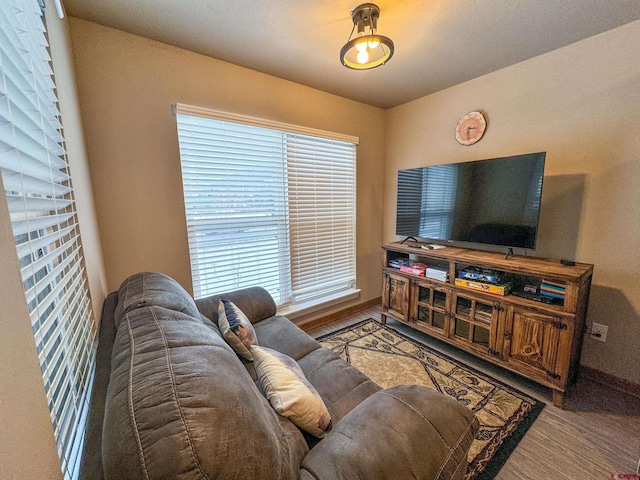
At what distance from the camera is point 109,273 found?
1.72 m

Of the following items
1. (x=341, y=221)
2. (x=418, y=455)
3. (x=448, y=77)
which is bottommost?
(x=418, y=455)

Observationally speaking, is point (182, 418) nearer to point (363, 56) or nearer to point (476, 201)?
point (363, 56)

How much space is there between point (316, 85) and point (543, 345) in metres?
2.77

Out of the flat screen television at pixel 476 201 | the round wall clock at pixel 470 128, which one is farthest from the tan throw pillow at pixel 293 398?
the round wall clock at pixel 470 128

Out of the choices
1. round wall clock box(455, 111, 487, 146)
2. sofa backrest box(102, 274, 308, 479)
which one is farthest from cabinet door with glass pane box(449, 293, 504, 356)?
sofa backrest box(102, 274, 308, 479)

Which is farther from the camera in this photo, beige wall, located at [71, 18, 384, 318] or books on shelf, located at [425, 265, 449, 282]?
books on shelf, located at [425, 265, 449, 282]

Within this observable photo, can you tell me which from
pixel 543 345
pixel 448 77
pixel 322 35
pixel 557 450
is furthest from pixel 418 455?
pixel 448 77

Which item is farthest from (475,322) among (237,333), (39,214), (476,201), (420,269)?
(39,214)

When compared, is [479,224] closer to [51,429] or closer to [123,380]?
[123,380]

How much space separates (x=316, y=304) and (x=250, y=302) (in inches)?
37.1

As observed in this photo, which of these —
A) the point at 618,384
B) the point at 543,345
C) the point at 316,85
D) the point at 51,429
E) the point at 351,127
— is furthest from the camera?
the point at 351,127

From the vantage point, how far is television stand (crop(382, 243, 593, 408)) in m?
1.56

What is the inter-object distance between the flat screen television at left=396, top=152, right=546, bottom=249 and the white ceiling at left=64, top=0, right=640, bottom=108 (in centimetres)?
80

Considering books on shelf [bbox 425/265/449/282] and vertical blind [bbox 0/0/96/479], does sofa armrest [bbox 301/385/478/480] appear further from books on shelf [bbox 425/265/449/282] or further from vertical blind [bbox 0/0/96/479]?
books on shelf [bbox 425/265/449/282]
